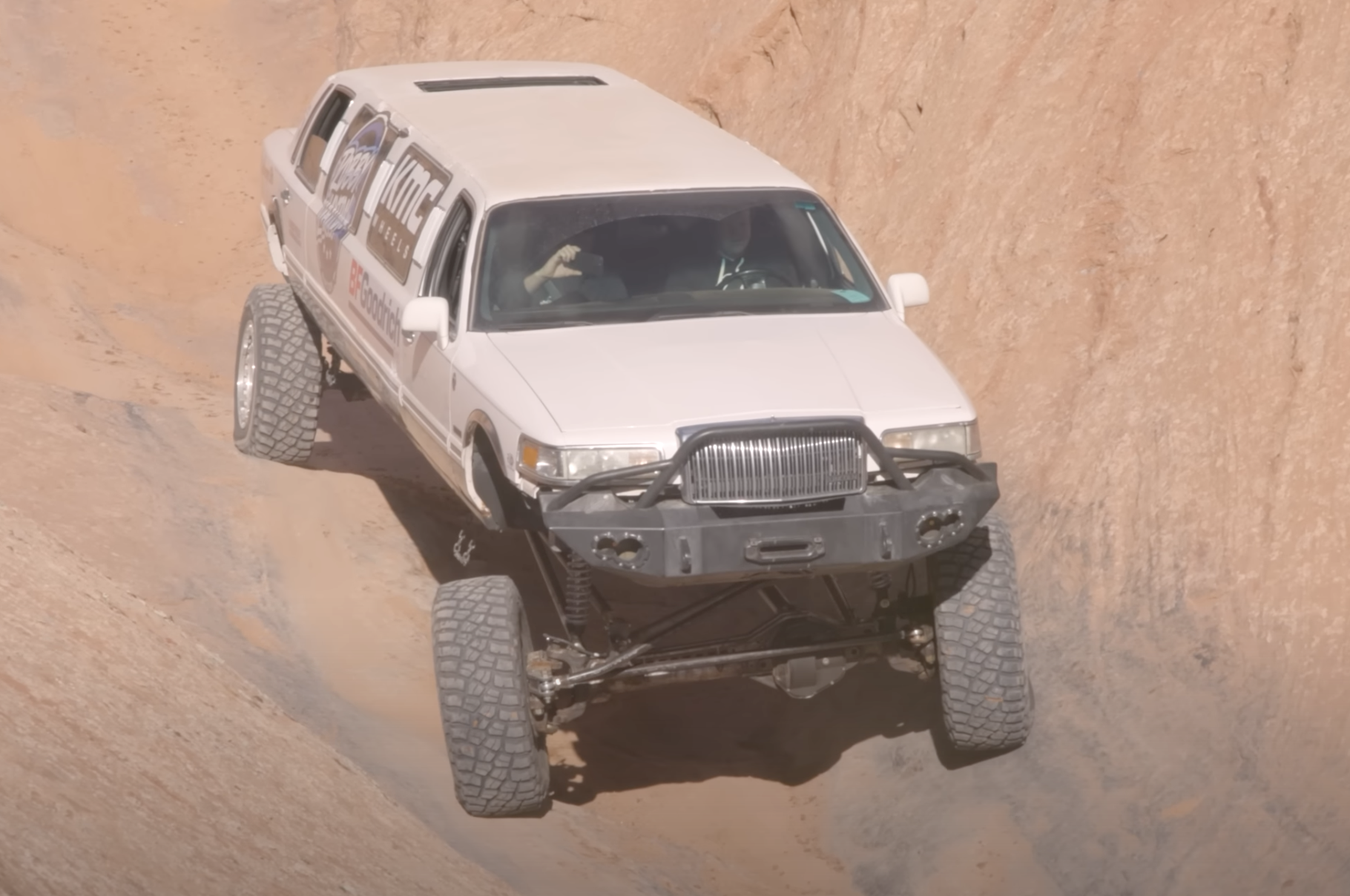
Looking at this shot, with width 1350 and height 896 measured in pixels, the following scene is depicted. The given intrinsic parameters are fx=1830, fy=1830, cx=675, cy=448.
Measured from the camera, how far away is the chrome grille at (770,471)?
6145mm

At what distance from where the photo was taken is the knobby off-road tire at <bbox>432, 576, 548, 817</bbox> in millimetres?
6609

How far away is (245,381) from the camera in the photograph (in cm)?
1047

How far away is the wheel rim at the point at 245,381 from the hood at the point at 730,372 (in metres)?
3.73

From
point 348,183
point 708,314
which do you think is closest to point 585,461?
point 708,314

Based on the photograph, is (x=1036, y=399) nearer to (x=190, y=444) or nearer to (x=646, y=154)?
(x=646, y=154)

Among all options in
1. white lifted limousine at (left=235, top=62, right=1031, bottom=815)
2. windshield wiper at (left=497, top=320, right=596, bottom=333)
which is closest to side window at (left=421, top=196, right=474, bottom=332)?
white lifted limousine at (left=235, top=62, right=1031, bottom=815)

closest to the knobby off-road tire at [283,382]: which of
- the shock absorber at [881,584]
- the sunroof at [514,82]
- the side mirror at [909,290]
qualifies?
the sunroof at [514,82]

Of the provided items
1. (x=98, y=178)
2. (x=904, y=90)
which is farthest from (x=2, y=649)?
(x=98, y=178)

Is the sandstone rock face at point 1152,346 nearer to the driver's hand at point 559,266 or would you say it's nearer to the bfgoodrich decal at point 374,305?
the driver's hand at point 559,266

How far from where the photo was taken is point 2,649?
21.6 feet

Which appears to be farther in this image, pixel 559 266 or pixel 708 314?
pixel 559 266

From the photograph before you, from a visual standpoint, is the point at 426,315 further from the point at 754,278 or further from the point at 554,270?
the point at 754,278

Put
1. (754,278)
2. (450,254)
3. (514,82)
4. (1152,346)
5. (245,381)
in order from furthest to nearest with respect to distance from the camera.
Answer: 1. (245,381)
2. (514,82)
3. (1152,346)
4. (450,254)
5. (754,278)

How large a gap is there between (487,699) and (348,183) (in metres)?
3.46
